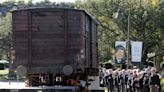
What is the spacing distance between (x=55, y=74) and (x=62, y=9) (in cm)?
235

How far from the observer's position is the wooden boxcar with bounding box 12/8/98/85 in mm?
18734

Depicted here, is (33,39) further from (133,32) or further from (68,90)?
(133,32)

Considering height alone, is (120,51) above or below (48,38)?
below

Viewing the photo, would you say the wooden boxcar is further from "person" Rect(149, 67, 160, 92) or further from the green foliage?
the green foliage

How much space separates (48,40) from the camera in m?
18.9

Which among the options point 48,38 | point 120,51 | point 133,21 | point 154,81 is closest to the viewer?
point 48,38

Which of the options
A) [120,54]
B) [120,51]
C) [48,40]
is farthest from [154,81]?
[120,54]

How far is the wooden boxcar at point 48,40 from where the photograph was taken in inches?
738

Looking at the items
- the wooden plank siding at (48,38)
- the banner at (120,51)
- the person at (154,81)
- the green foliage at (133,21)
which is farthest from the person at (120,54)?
the green foliage at (133,21)

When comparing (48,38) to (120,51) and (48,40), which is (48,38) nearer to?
(48,40)

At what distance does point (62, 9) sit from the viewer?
18875mm

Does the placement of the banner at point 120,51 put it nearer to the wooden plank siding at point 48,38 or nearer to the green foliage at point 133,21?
the wooden plank siding at point 48,38

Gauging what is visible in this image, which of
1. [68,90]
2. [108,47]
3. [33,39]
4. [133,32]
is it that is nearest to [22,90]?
[68,90]

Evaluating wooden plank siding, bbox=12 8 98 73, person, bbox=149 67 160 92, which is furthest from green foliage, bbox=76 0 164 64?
wooden plank siding, bbox=12 8 98 73
